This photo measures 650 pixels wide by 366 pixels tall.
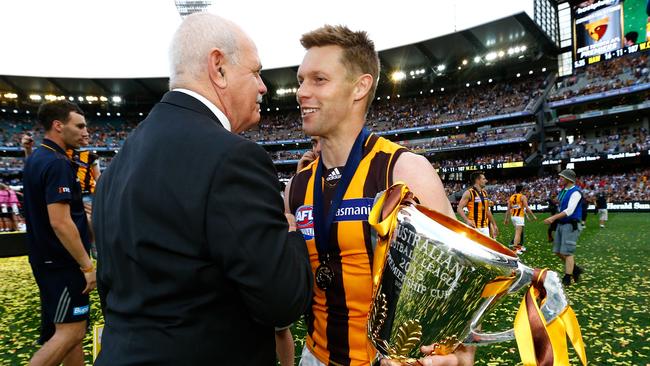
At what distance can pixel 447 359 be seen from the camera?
111cm

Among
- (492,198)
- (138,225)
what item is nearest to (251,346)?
(138,225)

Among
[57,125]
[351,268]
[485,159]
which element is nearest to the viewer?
[351,268]

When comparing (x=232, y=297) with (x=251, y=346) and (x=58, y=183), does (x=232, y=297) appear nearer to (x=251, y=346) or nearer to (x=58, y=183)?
(x=251, y=346)

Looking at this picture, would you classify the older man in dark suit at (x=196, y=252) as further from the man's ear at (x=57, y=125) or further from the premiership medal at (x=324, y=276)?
the man's ear at (x=57, y=125)

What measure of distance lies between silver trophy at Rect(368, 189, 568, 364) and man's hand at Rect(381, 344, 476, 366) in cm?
2

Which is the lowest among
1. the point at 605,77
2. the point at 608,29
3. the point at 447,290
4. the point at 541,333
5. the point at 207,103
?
the point at 541,333

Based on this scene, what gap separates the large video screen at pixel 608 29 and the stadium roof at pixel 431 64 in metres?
4.15

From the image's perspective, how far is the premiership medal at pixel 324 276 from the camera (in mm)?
1745

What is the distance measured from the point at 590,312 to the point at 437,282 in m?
5.88

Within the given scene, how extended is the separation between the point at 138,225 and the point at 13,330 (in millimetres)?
5677

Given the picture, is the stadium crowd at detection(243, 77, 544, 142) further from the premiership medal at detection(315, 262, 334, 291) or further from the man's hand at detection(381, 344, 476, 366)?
the man's hand at detection(381, 344, 476, 366)

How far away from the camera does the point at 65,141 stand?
344 cm

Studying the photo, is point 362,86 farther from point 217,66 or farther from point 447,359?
point 447,359

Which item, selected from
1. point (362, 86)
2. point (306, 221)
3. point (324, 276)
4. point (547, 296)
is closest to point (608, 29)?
point (362, 86)
